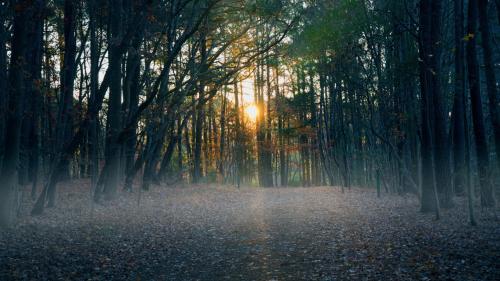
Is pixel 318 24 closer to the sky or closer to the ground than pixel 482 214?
closer to the sky

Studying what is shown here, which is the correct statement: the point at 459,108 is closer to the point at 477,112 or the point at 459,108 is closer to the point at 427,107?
the point at 427,107

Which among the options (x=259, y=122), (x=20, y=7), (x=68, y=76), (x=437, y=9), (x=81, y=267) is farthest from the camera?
(x=259, y=122)

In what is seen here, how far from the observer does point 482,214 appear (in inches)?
527

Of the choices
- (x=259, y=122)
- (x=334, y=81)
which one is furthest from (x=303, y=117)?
(x=334, y=81)

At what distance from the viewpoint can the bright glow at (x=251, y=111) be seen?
41.1 m

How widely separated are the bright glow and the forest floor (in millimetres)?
24938

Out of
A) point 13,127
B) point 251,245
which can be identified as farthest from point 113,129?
point 251,245

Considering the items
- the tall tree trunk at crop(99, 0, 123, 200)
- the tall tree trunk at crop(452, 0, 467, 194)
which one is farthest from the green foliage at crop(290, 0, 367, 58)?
the tall tree trunk at crop(99, 0, 123, 200)

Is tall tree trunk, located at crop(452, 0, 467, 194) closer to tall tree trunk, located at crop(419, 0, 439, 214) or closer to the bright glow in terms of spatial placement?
tall tree trunk, located at crop(419, 0, 439, 214)

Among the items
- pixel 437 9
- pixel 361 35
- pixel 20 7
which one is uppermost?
pixel 361 35

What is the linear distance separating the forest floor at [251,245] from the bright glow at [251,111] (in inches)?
982

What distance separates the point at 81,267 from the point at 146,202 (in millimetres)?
12621

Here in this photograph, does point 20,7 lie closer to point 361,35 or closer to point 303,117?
point 361,35

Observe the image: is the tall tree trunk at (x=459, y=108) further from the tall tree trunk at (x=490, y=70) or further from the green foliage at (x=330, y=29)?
the green foliage at (x=330, y=29)
